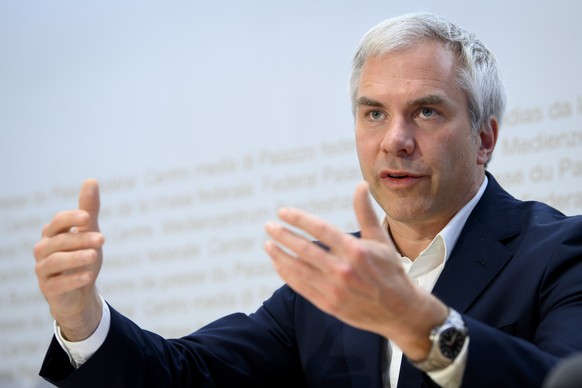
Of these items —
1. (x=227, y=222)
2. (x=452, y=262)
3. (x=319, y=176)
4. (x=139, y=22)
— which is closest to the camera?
(x=452, y=262)

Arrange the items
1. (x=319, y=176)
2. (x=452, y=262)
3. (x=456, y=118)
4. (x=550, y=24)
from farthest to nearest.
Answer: (x=319, y=176)
(x=550, y=24)
(x=456, y=118)
(x=452, y=262)

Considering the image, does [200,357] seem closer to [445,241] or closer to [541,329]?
[445,241]

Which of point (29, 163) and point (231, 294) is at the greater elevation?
point (29, 163)

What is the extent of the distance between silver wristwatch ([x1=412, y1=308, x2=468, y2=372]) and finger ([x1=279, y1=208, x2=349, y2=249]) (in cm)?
25

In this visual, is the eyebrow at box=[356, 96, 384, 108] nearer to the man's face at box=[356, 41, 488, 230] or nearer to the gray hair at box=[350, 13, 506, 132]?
the man's face at box=[356, 41, 488, 230]

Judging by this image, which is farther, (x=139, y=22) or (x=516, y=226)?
(x=139, y=22)

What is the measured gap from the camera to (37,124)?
5.36 metres

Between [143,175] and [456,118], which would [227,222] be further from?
[456,118]

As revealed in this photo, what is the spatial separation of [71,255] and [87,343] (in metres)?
0.34

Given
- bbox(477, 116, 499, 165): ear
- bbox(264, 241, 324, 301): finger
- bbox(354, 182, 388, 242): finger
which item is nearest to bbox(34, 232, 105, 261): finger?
bbox(264, 241, 324, 301): finger

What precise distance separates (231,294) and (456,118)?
2307mm

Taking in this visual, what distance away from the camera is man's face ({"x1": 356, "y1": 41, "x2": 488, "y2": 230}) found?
2.41 meters

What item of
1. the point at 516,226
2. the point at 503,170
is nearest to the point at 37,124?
the point at 503,170

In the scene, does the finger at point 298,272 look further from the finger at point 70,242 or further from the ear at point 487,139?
the ear at point 487,139
